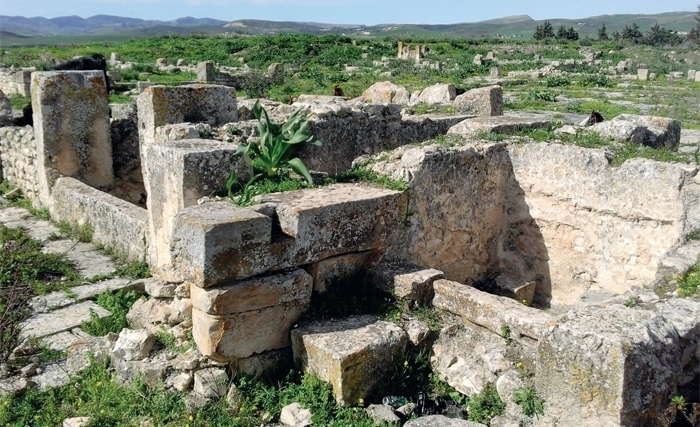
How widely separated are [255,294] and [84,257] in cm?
433

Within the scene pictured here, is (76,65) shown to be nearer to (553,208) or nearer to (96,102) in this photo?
(96,102)

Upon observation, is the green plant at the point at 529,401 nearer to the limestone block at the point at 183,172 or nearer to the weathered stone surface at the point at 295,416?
the weathered stone surface at the point at 295,416

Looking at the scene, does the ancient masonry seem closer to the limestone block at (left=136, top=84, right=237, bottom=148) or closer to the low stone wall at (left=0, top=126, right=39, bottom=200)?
the limestone block at (left=136, top=84, right=237, bottom=148)

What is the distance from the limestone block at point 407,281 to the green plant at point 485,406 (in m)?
0.94

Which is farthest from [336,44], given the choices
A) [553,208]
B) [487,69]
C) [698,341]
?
[698,341]

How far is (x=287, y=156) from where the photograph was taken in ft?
19.5

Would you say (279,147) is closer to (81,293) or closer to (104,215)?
(81,293)

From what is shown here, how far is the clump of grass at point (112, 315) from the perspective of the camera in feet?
20.3

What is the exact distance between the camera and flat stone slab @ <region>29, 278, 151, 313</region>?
675 centimetres

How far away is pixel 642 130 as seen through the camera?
762 cm

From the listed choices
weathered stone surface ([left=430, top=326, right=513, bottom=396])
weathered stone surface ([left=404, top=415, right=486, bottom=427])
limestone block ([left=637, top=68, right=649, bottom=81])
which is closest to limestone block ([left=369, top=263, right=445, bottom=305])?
weathered stone surface ([left=430, top=326, right=513, bottom=396])

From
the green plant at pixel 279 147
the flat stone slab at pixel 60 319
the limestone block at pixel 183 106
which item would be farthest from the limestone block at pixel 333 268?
the limestone block at pixel 183 106

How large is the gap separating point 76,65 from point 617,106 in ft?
44.3

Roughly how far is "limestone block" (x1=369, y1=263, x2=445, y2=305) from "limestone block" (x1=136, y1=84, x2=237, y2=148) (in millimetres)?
3110
